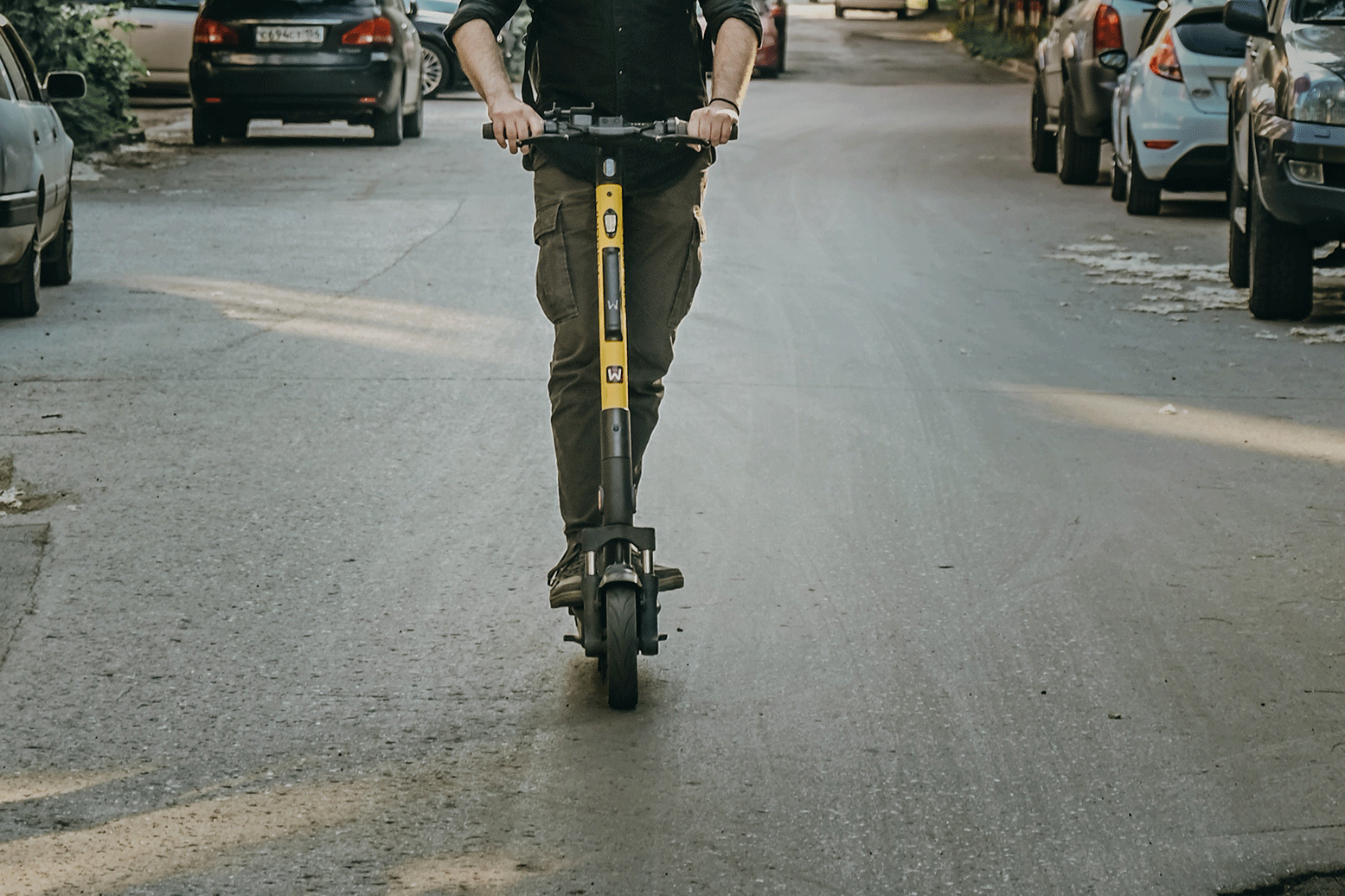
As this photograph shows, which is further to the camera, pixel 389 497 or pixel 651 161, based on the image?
pixel 389 497

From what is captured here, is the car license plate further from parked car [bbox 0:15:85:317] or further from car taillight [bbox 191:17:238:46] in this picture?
parked car [bbox 0:15:85:317]

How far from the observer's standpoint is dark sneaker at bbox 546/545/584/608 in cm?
419

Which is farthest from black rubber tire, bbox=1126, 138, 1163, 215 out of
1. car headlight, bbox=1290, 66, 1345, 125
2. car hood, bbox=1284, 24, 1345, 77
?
car headlight, bbox=1290, 66, 1345, 125

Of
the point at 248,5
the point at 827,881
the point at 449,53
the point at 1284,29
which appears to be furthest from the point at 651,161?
the point at 449,53

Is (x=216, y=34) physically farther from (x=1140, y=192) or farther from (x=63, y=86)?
(x=1140, y=192)

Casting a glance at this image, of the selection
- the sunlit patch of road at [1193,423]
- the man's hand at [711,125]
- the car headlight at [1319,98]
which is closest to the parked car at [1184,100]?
the car headlight at [1319,98]

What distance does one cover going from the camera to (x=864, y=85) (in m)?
28.7

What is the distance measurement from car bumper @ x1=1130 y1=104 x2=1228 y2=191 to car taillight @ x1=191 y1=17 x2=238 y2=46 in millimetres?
8700

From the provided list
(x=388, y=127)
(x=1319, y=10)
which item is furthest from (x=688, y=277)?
(x=388, y=127)

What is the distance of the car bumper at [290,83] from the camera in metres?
17.7

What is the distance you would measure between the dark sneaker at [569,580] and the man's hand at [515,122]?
934 millimetres

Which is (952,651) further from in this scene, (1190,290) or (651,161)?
(1190,290)

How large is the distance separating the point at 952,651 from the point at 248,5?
14.9 meters

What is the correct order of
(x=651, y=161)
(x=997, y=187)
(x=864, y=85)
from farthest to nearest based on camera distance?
1. (x=864, y=85)
2. (x=997, y=187)
3. (x=651, y=161)
